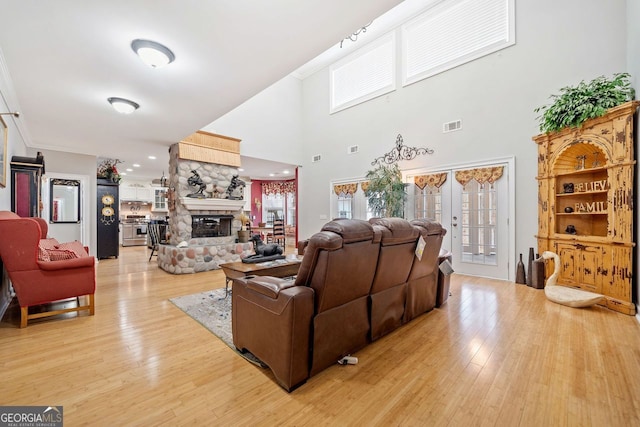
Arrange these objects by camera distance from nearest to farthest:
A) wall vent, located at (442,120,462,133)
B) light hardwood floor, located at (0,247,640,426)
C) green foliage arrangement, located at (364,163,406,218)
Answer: light hardwood floor, located at (0,247,640,426), wall vent, located at (442,120,462,133), green foliage arrangement, located at (364,163,406,218)

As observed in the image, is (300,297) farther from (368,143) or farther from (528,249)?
(368,143)

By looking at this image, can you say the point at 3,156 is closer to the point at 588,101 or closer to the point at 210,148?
the point at 210,148

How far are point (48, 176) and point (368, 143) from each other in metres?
7.16

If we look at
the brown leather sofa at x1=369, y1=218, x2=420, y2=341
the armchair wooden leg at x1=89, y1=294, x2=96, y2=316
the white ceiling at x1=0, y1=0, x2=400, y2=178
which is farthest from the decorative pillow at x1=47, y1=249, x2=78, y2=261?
the brown leather sofa at x1=369, y1=218, x2=420, y2=341

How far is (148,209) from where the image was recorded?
10781mm

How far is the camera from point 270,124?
7.70 meters

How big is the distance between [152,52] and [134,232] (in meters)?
9.22

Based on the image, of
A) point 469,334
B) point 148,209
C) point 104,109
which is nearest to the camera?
point 469,334

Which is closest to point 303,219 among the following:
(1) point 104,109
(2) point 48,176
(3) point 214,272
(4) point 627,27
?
(3) point 214,272

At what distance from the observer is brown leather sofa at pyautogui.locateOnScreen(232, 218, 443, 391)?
5.52 feet

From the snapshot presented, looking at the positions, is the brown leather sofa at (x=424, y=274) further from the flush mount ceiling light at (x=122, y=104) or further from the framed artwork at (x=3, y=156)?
the framed artwork at (x=3, y=156)

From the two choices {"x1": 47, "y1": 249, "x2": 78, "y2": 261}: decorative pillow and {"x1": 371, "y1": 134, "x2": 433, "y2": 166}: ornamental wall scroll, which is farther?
{"x1": 371, "y1": 134, "x2": 433, "y2": 166}: ornamental wall scroll

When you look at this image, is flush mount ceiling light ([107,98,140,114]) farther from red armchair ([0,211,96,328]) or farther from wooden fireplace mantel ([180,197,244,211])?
wooden fireplace mantel ([180,197,244,211])

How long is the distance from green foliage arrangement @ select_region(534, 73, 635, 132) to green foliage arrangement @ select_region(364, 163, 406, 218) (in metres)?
2.56
